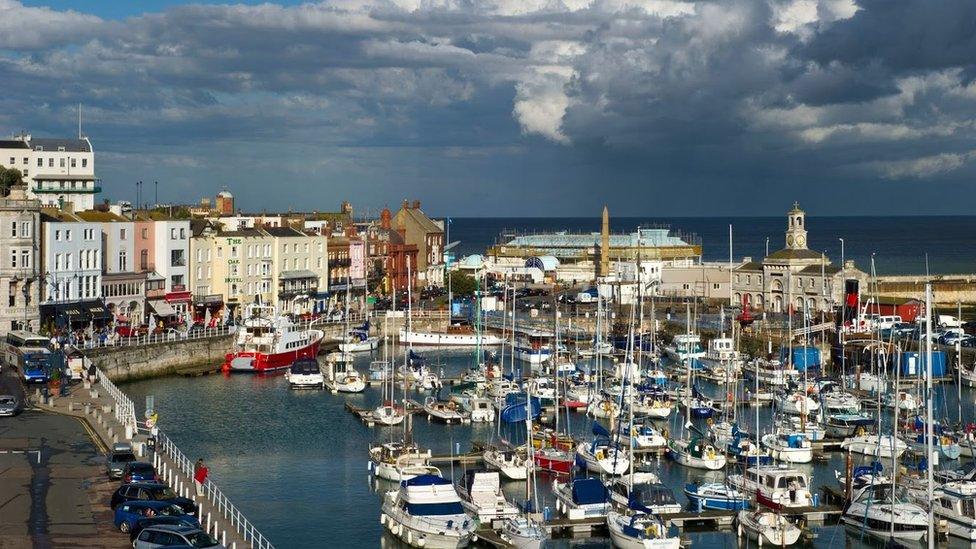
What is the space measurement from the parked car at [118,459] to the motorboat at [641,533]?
14.5 m

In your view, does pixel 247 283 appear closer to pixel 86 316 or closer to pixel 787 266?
pixel 86 316

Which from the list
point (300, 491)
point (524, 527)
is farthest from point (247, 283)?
point (524, 527)

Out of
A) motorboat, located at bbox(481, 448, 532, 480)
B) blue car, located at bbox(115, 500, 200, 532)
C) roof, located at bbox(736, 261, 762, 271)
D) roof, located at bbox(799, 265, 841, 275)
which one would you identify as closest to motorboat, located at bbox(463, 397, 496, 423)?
motorboat, located at bbox(481, 448, 532, 480)

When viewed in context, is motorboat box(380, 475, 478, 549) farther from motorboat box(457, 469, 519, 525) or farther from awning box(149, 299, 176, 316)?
awning box(149, 299, 176, 316)

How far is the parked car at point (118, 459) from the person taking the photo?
126 ft

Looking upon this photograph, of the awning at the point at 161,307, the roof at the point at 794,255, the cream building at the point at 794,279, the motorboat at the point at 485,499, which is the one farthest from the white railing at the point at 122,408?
the roof at the point at 794,255

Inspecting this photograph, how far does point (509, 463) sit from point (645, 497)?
7.69 metres

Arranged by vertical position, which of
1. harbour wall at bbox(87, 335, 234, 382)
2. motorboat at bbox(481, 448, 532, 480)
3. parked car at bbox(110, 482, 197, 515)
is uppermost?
harbour wall at bbox(87, 335, 234, 382)

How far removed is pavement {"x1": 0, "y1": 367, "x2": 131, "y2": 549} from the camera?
1252 inches

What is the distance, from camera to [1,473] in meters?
39.1

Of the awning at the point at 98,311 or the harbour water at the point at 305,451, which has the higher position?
the awning at the point at 98,311

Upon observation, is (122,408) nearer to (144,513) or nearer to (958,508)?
(144,513)

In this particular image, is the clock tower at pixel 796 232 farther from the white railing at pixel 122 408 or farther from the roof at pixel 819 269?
the white railing at pixel 122 408

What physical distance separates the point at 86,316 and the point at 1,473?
4093 centimetres
